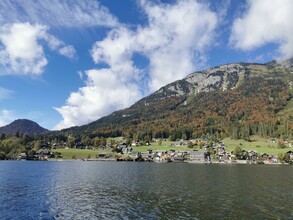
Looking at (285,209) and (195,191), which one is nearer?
(285,209)

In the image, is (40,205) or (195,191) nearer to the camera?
(40,205)

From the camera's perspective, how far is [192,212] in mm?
40125

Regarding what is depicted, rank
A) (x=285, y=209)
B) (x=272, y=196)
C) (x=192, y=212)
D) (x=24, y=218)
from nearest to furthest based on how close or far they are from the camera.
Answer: (x=24, y=218), (x=192, y=212), (x=285, y=209), (x=272, y=196)

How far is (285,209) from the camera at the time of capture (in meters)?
42.8

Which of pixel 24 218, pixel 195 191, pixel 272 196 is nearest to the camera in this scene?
pixel 24 218

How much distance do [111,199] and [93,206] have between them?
6.38 m

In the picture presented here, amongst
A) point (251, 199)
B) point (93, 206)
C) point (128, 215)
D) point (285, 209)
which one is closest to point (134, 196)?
point (93, 206)

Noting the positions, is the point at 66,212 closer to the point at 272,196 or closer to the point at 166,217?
the point at 166,217

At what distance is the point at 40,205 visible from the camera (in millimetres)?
44844

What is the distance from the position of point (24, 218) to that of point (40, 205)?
27.9 ft

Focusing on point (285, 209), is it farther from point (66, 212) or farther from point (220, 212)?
point (66, 212)

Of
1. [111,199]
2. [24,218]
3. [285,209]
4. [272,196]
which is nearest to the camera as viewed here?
[24,218]

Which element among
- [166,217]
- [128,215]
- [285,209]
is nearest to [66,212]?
[128,215]

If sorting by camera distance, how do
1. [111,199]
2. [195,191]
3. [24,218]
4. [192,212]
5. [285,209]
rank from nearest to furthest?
1. [24,218]
2. [192,212]
3. [285,209]
4. [111,199]
5. [195,191]
